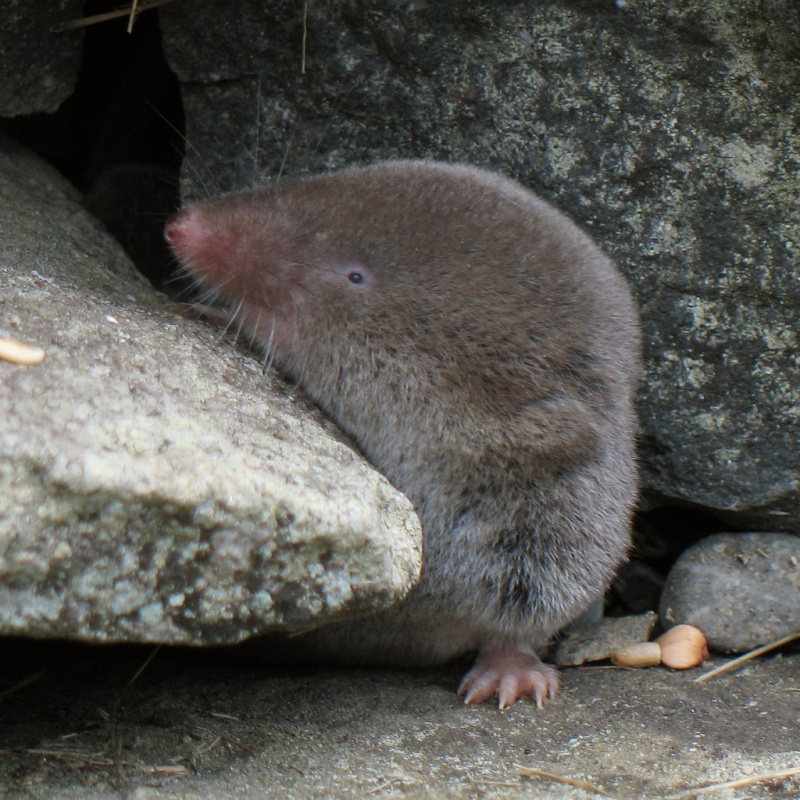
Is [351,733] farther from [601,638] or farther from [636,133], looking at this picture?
[636,133]

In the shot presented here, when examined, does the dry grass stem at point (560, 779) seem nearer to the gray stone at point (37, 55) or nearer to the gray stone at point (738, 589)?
the gray stone at point (738, 589)

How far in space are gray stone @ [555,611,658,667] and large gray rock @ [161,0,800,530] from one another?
0.40 m

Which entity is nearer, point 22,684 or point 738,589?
point 22,684

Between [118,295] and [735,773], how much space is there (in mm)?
1726

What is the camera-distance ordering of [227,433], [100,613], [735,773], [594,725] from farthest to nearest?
[594,725] < [735,773] < [227,433] < [100,613]

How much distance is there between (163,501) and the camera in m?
1.72

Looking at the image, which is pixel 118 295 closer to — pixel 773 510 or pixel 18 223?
pixel 18 223

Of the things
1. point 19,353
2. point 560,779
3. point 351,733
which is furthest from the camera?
point 351,733

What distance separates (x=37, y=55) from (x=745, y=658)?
8.39 ft

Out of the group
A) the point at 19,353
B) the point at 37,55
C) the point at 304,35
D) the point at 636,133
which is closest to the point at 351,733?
the point at 19,353

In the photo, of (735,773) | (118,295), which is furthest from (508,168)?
(735,773)

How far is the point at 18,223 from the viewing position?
2.67 m

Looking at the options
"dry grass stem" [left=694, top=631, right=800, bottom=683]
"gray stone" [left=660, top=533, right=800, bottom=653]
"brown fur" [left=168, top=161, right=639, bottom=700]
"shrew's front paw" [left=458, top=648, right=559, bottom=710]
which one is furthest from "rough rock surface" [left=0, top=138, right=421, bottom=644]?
"gray stone" [left=660, top=533, right=800, bottom=653]

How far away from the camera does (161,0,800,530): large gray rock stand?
2744mm
